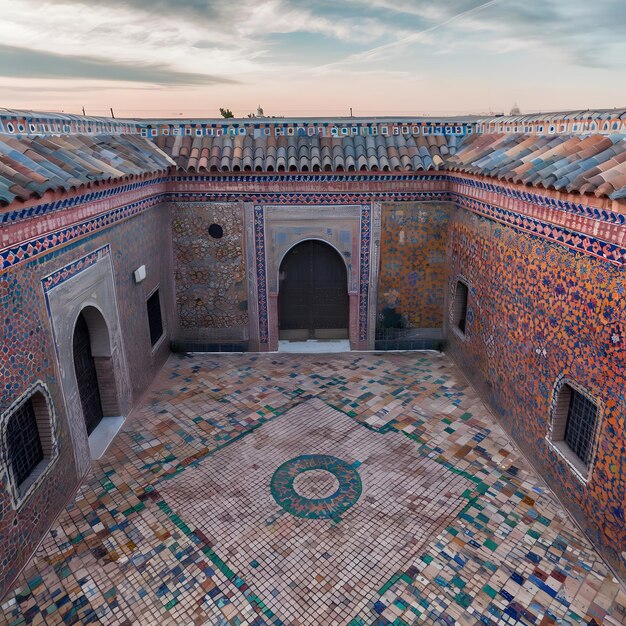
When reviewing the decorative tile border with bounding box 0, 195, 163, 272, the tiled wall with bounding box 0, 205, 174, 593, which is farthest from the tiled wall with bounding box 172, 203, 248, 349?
the tiled wall with bounding box 0, 205, 174, 593

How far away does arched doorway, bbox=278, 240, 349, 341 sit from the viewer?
7949mm

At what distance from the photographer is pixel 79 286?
16.1ft

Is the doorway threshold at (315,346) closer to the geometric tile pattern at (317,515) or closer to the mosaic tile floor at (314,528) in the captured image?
the mosaic tile floor at (314,528)

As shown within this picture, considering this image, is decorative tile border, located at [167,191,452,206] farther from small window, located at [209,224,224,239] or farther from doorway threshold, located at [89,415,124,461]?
doorway threshold, located at [89,415,124,461]

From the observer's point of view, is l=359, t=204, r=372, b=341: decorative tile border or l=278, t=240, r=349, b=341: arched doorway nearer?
l=359, t=204, r=372, b=341: decorative tile border

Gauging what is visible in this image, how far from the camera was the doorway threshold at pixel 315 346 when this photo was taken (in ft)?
26.8

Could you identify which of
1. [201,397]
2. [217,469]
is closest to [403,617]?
[217,469]

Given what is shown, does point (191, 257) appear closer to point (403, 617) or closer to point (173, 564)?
point (173, 564)

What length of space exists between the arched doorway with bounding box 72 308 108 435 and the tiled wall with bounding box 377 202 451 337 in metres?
4.30

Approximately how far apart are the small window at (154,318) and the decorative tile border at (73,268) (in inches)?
67.0

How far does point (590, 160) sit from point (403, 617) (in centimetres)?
402

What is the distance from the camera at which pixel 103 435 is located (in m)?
5.70

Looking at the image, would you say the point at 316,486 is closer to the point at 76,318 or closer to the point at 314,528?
the point at 314,528

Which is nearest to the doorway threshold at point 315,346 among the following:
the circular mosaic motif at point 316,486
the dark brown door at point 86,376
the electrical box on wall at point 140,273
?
the electrical box on wall at point 140,273
